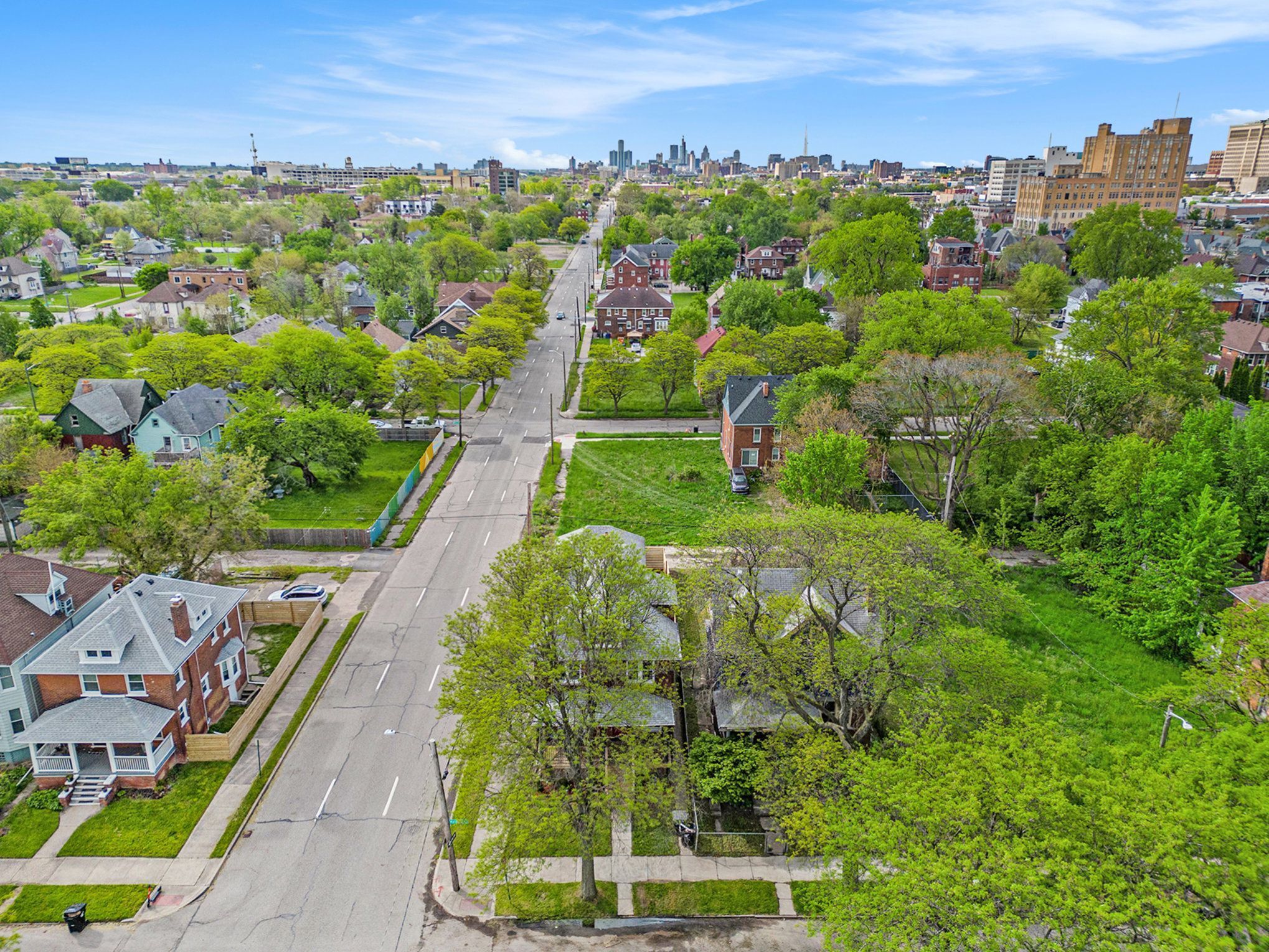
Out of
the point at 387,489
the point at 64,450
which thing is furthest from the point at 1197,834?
the point at 64,450

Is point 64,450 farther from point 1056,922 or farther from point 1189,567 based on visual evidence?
point 1189,567

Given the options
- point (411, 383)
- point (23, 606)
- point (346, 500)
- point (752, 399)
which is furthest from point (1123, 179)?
point (23, 606)

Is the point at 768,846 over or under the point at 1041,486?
under

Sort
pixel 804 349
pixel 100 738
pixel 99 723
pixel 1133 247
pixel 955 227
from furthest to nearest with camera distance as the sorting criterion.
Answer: pixel 955 227, pixel 1133 247, pixel 804 349, pixel 99 723, pixel 100 738

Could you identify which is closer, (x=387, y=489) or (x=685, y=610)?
(x=685, y=610)

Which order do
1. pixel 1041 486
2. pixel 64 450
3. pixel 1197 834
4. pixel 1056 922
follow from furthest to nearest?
pixel 64 450 → pixel 1041 486 → pixel 1197 834 → pixel 1056 922

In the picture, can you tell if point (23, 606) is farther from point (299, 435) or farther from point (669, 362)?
point (669, 362)

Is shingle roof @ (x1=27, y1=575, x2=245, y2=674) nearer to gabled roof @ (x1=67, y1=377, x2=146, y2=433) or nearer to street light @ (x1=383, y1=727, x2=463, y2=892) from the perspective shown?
street light @ (x1=383, y1=727, x2=463, y2=892)
